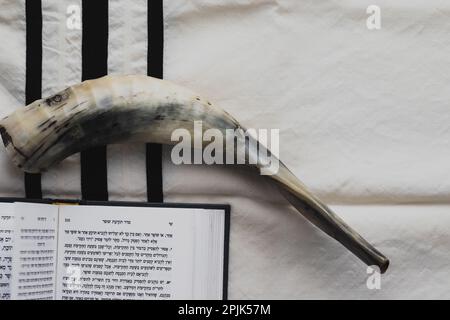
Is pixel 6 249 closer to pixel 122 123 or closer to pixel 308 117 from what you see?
pixel 122 123

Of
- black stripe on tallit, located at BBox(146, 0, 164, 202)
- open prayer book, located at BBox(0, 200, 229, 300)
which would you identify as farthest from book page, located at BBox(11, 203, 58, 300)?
black stripe on tallit, located at BBox(146, 0, 164, 202)

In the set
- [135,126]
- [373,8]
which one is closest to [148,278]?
[135,126]

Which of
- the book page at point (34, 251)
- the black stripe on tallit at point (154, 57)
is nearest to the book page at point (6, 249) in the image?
the book page at point (34, 251)

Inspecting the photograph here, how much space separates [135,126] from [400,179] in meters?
0.34

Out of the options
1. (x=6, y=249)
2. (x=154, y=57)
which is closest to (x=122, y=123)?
(x=154, y=57)

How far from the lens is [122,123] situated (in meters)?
0.73

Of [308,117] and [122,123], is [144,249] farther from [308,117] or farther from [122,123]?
[308,117]

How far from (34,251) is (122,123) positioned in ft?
0.65

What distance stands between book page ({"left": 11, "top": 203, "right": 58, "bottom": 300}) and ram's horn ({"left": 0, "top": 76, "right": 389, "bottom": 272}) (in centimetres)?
6

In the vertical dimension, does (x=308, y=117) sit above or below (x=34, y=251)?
above

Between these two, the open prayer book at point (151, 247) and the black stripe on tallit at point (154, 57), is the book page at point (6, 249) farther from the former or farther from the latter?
the black stripe on tallit at point (154, 57)

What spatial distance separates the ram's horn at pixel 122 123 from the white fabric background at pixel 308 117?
0.04m

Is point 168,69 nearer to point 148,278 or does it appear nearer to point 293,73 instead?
point 293,73

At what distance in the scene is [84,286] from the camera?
781 mm
